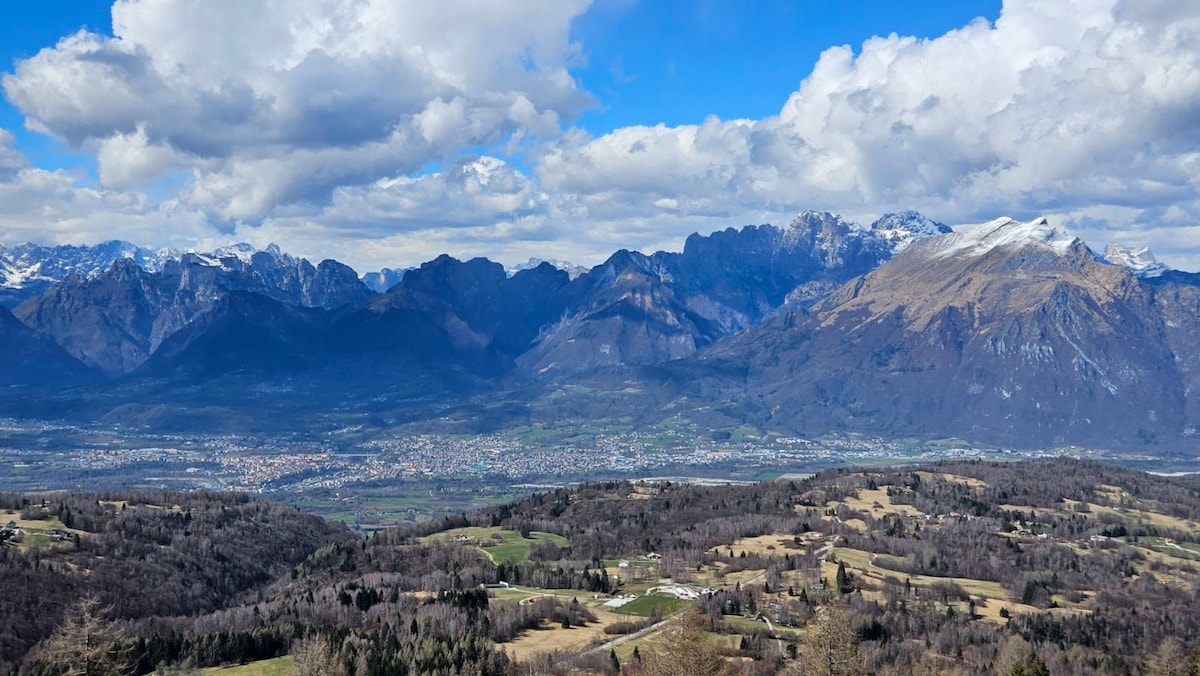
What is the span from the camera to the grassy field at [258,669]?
12225 cm

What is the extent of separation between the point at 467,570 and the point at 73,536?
73.1 metres

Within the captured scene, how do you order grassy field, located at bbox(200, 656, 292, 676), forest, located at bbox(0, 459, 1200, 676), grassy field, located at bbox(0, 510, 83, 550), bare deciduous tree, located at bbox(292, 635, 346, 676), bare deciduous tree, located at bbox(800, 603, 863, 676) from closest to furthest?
bare deciduous tree, located at bbox(800, 603, 863, 676) → bare deciduous tree, located at bbox(292, 635, 346, 676) → grassy field, located at bbox(200, 656, 292, 676) → forest, located at bbox(0, 459, 1200, 676) → grassy field, located at bbox(0, 510, 83, 550)

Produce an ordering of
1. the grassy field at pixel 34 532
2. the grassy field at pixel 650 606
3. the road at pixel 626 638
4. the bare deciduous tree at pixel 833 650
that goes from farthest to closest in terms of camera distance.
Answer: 1. the grassy field at pixel 34 532
2. the grassy field at pixel 650 606
3. the road at pixel 626 638
4. the bare deciduous tree at pixel 833 650

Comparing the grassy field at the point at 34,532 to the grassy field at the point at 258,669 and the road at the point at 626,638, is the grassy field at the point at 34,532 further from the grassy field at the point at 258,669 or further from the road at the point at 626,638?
the road at the point at 626,638

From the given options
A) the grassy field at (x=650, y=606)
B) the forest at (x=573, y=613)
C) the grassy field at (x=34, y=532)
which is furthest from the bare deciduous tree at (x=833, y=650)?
the grassy field at (x=34, y=532)

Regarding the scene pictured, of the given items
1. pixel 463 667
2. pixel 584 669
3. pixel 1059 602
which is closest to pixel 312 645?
pixel 463 667

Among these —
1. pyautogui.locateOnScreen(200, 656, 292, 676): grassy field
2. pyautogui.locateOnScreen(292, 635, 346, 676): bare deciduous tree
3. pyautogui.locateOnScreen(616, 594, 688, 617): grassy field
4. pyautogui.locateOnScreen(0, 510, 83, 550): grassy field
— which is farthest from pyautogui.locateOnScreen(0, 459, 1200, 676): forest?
pyautogui.locateOnScreen(200, 656, 292, 676): grassy field

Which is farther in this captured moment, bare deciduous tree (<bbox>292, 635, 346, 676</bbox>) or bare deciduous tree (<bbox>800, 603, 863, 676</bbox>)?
bare deciduous tree (<bbox>292, 635, 346, 676</bbox>)

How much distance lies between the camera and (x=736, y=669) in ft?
383

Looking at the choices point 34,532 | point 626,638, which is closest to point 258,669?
point 626,638

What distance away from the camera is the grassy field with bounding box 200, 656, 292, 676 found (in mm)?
122250

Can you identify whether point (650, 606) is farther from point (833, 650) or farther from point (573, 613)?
point (833, 650)

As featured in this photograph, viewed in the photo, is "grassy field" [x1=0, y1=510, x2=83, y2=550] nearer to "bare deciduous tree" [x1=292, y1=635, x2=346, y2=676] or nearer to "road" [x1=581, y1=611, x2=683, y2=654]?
"bare deciduous tree" [x1=292, y1=635, x2=346, y2=676]

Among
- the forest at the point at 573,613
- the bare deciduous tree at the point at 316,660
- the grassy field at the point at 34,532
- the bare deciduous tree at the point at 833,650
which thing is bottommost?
the forest at the point at 573,613
